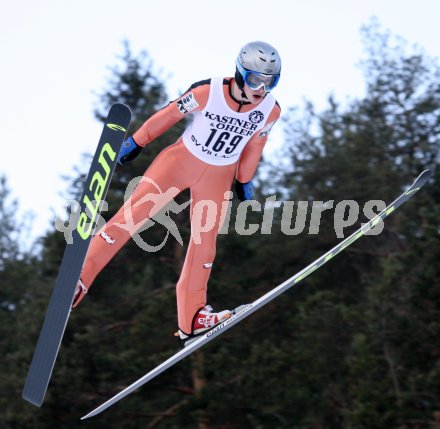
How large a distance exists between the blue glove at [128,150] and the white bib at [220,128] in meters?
0.33

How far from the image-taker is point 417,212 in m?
16.2

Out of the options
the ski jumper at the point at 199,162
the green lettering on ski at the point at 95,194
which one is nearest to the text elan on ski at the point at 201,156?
the ski jumper at the point at 199,162

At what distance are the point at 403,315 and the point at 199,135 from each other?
9.18 m

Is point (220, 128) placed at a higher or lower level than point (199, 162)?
higher

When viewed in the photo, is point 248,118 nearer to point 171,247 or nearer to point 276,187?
point 171,247

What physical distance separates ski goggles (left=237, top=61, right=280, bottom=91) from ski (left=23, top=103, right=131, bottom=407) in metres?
0.83

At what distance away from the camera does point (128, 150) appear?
619 cm

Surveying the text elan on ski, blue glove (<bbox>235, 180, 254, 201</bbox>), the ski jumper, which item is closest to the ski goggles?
the text elan on ski

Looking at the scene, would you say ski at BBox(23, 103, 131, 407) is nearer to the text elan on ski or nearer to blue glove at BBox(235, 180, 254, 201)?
the text elan on ski

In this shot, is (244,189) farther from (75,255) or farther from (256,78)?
(75,255)

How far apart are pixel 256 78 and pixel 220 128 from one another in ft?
1.37

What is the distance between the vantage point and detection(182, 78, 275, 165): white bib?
6.18 metres

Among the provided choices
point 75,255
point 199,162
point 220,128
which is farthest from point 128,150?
point 75,255

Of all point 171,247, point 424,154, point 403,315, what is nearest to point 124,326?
point 171,247
